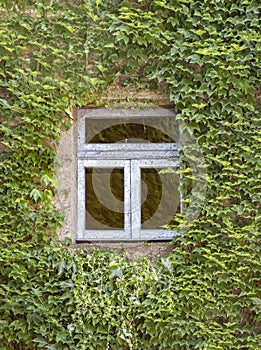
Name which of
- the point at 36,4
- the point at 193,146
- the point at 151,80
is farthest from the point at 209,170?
the point at 36,4

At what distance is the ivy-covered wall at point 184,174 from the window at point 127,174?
219 millimetres

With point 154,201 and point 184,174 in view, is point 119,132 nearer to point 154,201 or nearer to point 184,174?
point 154,201

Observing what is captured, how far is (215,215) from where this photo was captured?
14.2ft

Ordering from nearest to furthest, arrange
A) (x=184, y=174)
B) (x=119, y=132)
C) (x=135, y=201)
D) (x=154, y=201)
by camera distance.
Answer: (x=184, y=174) < (x=135, y=201) < (x=119, y=132) < (x=154, y=201)

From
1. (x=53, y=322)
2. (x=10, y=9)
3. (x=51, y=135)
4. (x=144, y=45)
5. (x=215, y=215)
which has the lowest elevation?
(x=53, y=322)

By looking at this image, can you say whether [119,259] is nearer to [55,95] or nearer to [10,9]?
[55,95]

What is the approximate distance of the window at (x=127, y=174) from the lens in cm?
454

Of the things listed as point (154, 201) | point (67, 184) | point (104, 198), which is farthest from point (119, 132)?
point (67, 184)

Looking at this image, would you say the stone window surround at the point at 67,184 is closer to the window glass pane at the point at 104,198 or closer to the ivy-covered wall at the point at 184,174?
the ivy-covered wall at the point at 184,174

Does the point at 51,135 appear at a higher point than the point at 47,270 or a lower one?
higher

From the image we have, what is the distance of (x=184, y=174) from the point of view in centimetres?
442

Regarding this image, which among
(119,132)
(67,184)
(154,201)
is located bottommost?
(154,201)

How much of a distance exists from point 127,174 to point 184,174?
46 cm

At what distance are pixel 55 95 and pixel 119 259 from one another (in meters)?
1.34
